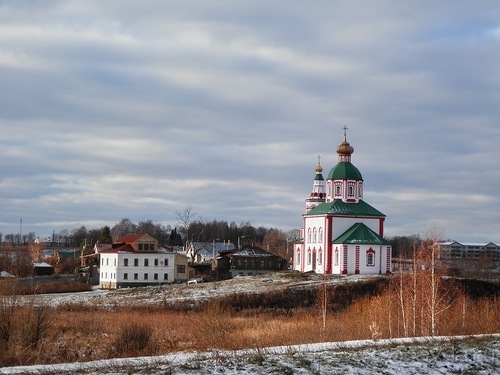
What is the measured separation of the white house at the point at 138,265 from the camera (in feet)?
210

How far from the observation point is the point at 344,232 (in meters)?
60.0

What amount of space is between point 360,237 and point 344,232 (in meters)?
2.38

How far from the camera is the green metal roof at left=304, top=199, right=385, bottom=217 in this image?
198 ft

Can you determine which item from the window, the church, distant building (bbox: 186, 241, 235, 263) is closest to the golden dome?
the church

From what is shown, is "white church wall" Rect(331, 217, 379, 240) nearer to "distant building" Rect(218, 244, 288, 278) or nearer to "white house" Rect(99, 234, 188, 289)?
"white house" Rect(99, 234, 188, 289)

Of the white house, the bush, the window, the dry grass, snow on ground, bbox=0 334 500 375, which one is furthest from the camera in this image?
the white house

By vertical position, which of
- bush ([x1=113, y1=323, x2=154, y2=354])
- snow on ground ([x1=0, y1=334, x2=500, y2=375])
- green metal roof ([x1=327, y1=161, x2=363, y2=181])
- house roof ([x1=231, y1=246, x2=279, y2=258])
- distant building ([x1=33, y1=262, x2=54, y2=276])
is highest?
green metal roof ([x1=327, y1=161, x2=363, y2=181])

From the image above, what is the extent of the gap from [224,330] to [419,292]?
9.39m

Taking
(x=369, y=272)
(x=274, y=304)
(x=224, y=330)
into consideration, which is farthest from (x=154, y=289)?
(x=224, y=330)

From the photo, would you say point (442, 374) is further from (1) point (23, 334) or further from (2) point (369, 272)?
(2) point (369, 272)

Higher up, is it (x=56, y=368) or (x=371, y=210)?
(x=371, y=210)

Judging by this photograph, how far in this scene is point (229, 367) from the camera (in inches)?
575

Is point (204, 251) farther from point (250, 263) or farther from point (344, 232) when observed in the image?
point (344, 232)

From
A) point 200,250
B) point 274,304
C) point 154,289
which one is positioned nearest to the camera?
point 274,304
